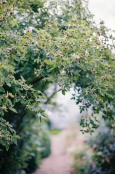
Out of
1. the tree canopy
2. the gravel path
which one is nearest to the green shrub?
the gravel path

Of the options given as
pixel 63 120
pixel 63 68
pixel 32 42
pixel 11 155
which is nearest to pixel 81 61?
pixel 63 68

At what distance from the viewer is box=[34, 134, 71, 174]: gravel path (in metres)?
9.19

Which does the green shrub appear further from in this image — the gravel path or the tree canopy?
the tree canopy

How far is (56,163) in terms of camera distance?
35.0ft

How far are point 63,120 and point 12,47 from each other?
1716cm

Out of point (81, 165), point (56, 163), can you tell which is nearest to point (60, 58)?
point (81, 165)

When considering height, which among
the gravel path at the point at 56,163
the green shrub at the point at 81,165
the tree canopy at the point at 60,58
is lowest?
the tree canopy at the point at 60,58

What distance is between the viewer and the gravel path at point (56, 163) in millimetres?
9192

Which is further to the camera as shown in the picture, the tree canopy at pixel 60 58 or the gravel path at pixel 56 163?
the gravel path at pixel 56 163

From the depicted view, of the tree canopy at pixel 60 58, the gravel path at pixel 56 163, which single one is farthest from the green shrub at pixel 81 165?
the tree canopy at pixel 60 58

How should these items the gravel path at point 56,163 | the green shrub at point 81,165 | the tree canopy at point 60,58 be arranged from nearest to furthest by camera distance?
1. the tree canopy at point 60,58
2. the green shrub at point 81,165
3. the gravel path at point 56,163

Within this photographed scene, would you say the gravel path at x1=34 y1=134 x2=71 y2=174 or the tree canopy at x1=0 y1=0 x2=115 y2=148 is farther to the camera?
the gravel path at x1=34 y1=134 x2=71 y2=174

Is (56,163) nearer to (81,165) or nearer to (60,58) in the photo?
(81,165)

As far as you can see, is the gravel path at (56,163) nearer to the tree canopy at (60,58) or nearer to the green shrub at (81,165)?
the green shrub at (81,165)
